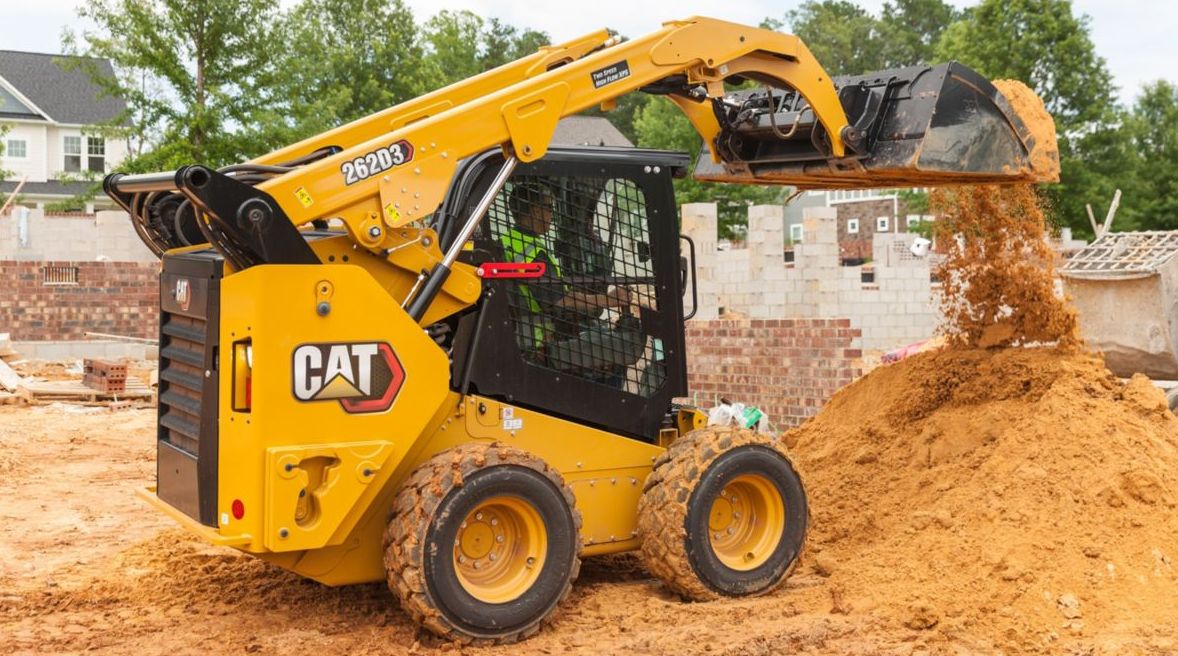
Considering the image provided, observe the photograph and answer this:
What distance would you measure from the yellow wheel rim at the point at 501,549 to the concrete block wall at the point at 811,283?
404 inches

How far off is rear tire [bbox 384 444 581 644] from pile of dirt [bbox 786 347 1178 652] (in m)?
1.52

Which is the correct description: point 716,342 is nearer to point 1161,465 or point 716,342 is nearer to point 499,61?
point 1161,465

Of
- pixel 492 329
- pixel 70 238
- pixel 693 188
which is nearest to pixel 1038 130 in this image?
pixel 492 329

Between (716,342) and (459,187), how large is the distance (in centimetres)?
663

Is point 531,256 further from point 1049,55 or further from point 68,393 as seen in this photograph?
point 1049,55

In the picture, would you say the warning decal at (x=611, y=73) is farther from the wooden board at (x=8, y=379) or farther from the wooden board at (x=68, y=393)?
the wooden board at (x=8, y=379)

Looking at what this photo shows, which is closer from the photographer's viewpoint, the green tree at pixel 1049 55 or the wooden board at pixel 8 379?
the wooden board at pixel 8 379

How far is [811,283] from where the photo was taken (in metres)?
16.0

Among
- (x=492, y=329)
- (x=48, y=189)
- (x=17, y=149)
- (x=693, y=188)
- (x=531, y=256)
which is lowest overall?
(x=492, y=329)

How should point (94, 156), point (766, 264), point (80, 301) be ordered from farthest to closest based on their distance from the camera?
point (94, 156)
point (80, 301)
point (766, 264)

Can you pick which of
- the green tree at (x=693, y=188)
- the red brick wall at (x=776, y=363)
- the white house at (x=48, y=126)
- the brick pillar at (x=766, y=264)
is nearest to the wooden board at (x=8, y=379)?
the red brick wall at (x=776, y=363)

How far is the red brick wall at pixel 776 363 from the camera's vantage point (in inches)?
456

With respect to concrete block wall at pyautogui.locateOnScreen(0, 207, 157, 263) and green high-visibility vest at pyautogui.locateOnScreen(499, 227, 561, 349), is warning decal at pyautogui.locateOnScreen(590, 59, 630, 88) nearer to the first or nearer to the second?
→ green high-visibility vest at pyautogui.locateOnScreen(499, 227, 561, 349)

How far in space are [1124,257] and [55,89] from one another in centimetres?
5197
